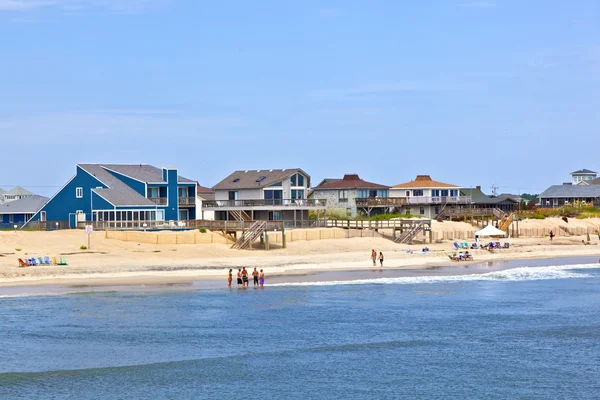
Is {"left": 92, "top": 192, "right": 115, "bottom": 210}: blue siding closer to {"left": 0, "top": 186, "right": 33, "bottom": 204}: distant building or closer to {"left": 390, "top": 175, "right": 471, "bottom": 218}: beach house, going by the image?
{"left": 390, "top": 175, "right": 471, "bottom": 218}: beach house

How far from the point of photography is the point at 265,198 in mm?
87750

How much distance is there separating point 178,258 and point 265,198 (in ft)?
85.5

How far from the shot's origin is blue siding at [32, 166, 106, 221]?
78.9 m

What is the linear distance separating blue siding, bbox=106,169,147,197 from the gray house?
74.3 meters

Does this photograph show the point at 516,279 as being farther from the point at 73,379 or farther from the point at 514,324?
the point at 73,379

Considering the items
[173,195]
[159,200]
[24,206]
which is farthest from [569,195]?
[24,206]

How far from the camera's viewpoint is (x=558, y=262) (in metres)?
72.9

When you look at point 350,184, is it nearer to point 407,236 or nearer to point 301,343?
point 407,236

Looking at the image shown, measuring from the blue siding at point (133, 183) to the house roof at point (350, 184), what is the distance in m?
32.1

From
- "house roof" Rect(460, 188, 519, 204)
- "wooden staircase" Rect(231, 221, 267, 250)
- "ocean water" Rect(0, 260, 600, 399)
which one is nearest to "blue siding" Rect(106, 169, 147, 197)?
"wooden staircase" Rect(231, 221, 267, 250)

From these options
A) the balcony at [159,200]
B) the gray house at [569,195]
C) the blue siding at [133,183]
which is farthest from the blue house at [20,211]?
the gray house at [569,195]

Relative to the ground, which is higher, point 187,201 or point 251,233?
point 187,201

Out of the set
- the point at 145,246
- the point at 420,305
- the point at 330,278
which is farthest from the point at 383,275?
the point at 145,246

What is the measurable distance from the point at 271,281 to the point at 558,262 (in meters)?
29.6
